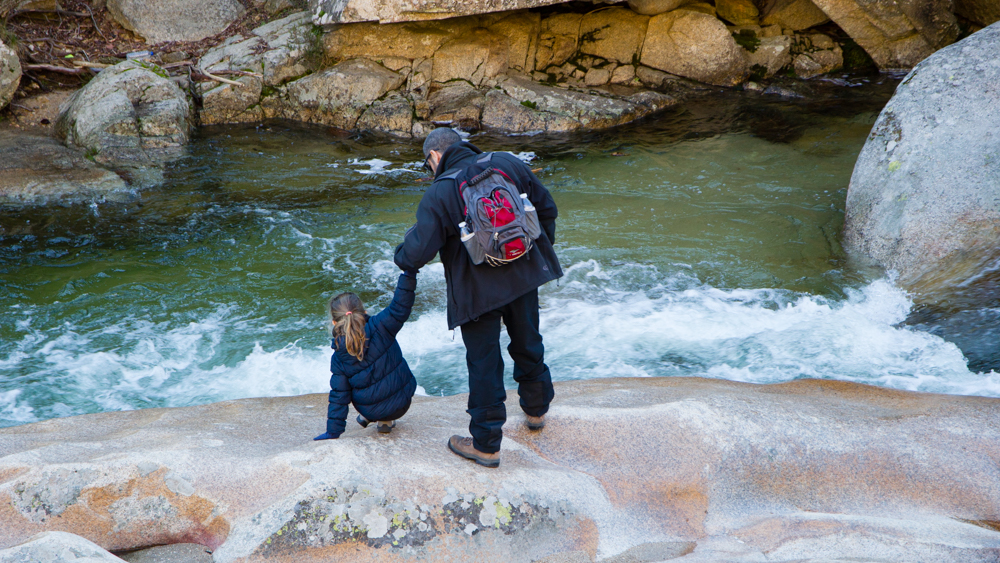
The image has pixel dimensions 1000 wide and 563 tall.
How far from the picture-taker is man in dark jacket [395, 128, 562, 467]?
3.08 m

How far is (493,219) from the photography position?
2.99 m

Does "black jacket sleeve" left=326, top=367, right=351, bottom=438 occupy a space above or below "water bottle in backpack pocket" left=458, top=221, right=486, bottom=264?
below

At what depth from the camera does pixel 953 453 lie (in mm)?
3648

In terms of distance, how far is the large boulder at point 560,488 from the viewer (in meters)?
3.03

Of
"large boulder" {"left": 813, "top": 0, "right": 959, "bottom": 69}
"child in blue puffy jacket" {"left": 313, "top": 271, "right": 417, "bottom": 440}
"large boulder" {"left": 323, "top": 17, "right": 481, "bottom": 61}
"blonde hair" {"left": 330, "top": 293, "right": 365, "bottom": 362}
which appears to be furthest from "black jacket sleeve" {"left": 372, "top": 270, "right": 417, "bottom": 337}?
"large boulder" {"left": 813, "top": 0, "right": 959, "bottom": 69}

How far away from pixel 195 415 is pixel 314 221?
4.41 m

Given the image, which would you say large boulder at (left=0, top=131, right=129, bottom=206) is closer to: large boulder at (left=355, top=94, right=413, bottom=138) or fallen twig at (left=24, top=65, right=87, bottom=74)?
fallen twig at (left=24, top=65, right=87, bottom=74)

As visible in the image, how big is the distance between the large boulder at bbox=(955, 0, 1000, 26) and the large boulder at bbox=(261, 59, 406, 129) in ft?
34.8

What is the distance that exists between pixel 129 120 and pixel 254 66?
8.73ft

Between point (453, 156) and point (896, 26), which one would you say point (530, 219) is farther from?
point (896, 26)

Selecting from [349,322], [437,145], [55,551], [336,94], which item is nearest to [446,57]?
[336,94]

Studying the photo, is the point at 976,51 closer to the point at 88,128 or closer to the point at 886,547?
the point at 886,547

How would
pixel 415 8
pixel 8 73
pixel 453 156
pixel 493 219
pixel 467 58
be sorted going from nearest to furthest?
pixel 493 219
pixel 453 156
pixel 8 73
pixel 415 8
pixel 467 58

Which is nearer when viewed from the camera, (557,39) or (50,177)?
(50,177)
